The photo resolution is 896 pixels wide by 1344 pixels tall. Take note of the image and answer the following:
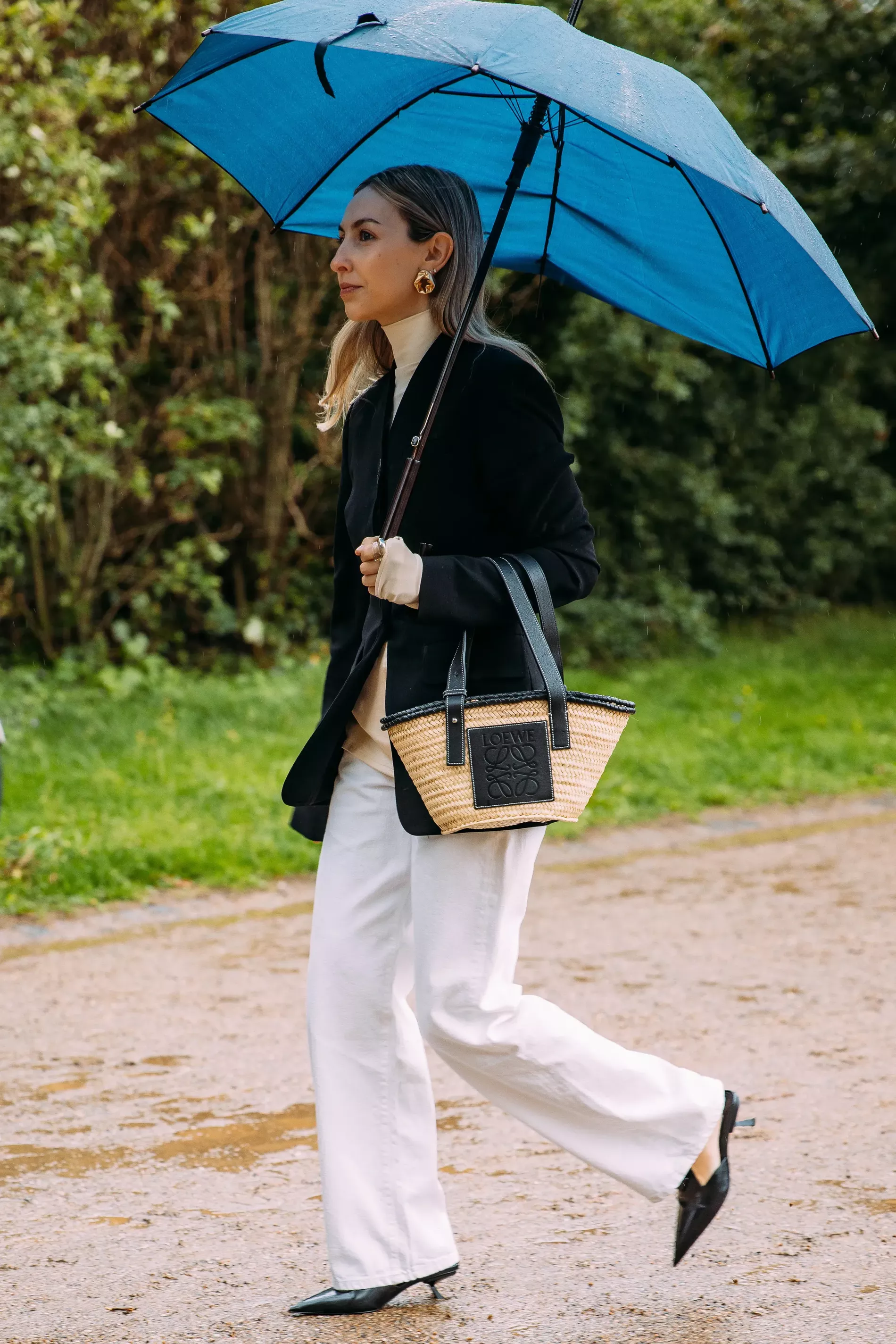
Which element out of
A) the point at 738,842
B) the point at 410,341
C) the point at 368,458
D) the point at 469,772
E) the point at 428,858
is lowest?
the point at 738,842

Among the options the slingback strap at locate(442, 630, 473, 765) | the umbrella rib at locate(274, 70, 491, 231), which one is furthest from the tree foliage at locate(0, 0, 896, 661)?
the slingback strap at locate(442, 630, 473, 765)

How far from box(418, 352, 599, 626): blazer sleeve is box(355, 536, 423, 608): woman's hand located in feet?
0.20

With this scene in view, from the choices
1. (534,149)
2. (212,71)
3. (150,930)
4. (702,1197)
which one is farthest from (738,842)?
(212,71)

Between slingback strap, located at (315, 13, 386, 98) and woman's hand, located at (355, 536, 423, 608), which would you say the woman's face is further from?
woman's hand, located at (355, 536, 423, 608)

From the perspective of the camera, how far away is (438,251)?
9.73ft

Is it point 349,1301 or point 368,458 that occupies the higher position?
point 368,458

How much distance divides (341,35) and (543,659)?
3.58 ft

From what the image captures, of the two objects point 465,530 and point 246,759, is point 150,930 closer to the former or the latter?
point 246,759

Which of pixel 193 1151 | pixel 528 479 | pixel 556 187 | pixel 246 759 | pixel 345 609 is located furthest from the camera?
pixel 246 759

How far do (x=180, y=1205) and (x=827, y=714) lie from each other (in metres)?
7.05

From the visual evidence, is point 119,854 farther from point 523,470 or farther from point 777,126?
point 777,126

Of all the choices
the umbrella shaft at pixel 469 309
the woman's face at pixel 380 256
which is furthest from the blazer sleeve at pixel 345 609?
the woman's face at pixel 380 256

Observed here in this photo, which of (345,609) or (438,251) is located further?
(345,609)

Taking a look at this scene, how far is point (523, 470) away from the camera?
285cm
